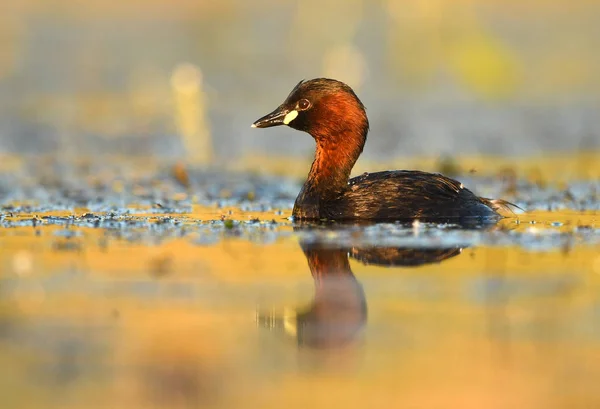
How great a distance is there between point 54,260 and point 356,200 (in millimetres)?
3232

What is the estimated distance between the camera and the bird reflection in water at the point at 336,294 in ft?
20.3

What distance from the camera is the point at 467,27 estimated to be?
22.8m

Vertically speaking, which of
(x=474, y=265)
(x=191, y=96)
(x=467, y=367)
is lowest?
(x=467, y=367)

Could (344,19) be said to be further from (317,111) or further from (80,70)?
(317,111)

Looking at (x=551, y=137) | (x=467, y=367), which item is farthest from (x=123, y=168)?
(x=467, y=367)

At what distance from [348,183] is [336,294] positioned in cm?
404

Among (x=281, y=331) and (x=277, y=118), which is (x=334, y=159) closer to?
(x=277, y=118)

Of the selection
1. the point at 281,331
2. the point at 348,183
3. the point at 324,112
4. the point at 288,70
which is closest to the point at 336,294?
the point at 281,331

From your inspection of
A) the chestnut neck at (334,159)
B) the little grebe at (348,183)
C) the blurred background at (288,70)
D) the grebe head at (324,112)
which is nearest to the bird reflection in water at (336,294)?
the little grebe at (348,183)

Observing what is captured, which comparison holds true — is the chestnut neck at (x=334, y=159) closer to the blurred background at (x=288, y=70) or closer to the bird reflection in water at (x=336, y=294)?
the bird reflection in water at (x=336, y=294)

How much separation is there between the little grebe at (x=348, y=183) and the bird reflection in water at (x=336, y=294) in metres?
1.56

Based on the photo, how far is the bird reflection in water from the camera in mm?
6195

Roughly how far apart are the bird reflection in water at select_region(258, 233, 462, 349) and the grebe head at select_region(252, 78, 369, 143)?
7.47 ft

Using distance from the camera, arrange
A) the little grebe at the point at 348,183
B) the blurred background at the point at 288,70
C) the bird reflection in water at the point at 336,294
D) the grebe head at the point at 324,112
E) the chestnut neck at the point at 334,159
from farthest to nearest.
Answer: the blurred background at the point at 288,70 → the grebe head at the point at 324,112 → the chestnut neck at the point at 334,159 → the little grebe at the point at 348,183 → the bird reflection in water at the point at 336,294
